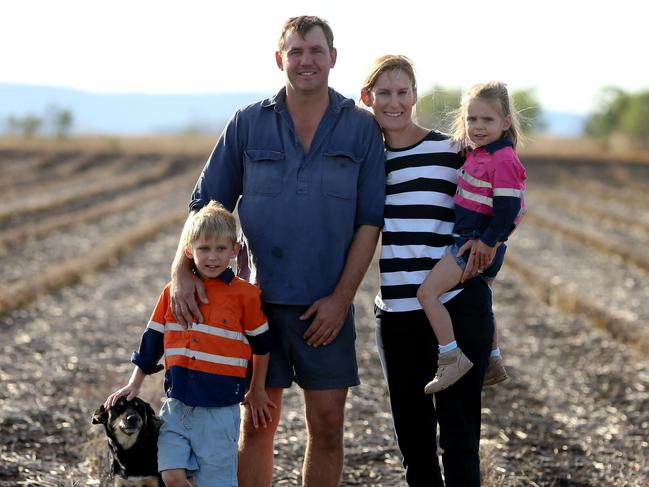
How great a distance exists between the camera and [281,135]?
15.0 feet

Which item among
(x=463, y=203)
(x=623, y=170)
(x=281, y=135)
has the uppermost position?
(x=281, y=135)

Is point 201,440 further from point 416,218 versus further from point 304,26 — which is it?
point 304,26

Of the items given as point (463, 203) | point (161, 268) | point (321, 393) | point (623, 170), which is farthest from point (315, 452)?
point (623, 170)

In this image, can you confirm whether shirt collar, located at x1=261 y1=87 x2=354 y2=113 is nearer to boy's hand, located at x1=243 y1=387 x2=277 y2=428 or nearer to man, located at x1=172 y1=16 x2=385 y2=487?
man, located at x1=172 y1=16 x2=385 y2=487

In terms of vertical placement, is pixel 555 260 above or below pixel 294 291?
below

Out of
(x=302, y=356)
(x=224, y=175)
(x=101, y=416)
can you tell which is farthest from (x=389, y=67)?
(x=101, y=416)

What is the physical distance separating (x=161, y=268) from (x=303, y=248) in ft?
36.5

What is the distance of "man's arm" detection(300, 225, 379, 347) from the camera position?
14.6ft

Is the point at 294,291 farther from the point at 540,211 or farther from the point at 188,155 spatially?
the point at 188,155

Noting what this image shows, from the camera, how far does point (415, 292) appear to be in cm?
434

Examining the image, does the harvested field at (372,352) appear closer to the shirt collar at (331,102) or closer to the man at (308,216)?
the man at (308,216)

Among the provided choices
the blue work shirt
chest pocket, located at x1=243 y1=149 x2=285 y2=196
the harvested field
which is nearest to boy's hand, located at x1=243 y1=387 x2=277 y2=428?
the blue work shirt

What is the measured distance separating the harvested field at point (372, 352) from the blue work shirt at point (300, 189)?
1.68 metres

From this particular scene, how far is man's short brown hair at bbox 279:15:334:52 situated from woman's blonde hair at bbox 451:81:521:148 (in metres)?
0.67
